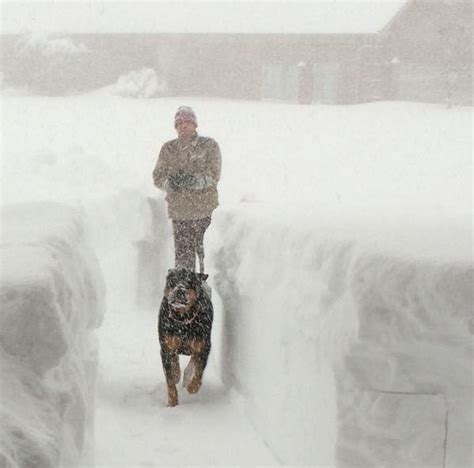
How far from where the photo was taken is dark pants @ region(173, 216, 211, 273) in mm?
6684

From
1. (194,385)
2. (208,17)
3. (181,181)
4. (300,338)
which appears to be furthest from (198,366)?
(208,17)

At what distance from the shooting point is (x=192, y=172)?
21.3 feet

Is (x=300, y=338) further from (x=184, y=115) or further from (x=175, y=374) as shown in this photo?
(x=184, y=115)

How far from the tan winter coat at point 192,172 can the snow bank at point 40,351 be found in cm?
329

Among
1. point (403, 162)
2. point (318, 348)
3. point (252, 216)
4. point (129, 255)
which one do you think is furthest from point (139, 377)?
point (403, 162)

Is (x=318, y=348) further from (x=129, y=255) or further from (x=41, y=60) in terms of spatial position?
(x=41, y=60)

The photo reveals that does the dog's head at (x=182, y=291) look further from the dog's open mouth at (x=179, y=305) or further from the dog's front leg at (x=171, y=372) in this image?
the dog's front leg at (x=171, y=372)

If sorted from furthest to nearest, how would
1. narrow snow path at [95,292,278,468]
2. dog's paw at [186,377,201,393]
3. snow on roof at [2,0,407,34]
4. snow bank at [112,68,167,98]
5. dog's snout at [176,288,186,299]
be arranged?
snow on roof at [2,0,407,34]
snow bank at [112,68,167,98]
dog's paw at [186,377,201,393]
dog's snout at [176,288,186,299]
narrow snow path at [95,292,278,468]

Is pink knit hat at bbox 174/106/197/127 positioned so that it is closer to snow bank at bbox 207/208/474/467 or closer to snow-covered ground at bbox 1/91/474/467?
snow-covered ground at bbox 1/91/474/467

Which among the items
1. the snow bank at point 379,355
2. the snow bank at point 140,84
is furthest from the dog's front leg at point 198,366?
the snow bank at point 140,84

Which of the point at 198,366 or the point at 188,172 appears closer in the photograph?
the point at 198,366

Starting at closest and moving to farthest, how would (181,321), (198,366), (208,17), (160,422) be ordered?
1. (160,422)
2. (181,321)
3. (198,366)
4. (208,17)

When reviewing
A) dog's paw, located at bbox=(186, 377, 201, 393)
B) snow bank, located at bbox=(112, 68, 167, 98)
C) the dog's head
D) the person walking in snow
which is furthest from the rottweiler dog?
snow bank, located at bbox=(112, 68, 167, 98)

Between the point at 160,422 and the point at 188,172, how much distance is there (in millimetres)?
2217
